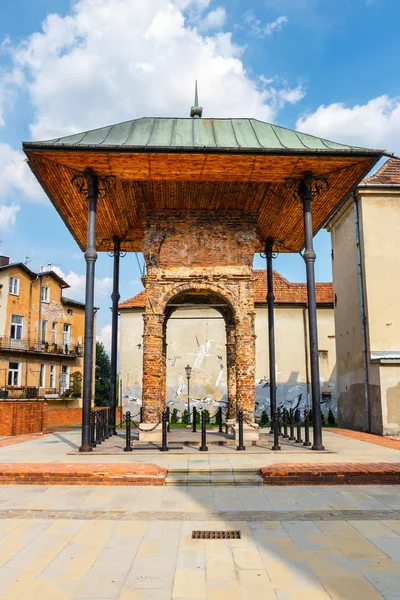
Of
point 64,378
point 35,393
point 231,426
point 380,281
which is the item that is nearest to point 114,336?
point 231,426

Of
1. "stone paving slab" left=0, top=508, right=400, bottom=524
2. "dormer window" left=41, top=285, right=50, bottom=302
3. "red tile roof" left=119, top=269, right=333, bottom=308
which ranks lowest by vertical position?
"stone paving slab" left=0, top=508, right=400, bottom=524

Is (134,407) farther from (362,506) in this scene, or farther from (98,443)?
(362,506)

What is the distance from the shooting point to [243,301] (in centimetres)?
1272

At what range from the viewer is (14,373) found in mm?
34188

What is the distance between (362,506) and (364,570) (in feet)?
7.84

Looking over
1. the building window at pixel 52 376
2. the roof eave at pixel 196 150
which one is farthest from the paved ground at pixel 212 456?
the building window at pixel 52 376

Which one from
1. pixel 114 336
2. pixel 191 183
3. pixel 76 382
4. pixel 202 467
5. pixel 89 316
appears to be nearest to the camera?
pixel 202 467

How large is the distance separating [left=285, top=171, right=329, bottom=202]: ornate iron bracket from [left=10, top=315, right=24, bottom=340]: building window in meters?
28.0

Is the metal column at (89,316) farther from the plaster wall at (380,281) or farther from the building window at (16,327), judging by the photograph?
the building window at (16,327)

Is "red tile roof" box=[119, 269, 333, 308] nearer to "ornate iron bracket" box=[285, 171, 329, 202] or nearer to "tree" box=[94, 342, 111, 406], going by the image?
"ornate iron bracket" box=[285, 171, 329, 202]

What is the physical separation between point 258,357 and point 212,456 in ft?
63.5

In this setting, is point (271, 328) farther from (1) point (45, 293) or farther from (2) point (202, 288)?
(1) point (45, 293)

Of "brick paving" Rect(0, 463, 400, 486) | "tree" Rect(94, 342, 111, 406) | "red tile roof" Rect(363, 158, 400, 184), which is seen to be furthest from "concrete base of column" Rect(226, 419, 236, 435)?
"tree" Rect(94, 342, 111, 406)

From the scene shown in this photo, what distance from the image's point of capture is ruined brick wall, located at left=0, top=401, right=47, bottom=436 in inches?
625
